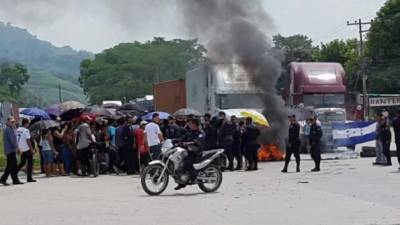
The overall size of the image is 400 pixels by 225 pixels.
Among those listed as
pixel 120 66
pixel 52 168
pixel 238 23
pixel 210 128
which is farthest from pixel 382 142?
pixel 120 66

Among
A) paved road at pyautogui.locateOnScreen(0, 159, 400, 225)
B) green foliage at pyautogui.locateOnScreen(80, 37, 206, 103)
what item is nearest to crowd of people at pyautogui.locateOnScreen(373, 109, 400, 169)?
paved road at pyautogui.locateOnScreen(0, 159, 400, 225)

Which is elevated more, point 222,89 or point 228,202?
point 222,89

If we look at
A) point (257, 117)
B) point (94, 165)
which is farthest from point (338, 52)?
point (94, 165)

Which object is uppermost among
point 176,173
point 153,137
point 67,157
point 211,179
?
point 153,137

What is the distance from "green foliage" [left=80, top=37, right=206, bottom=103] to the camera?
3831 inches

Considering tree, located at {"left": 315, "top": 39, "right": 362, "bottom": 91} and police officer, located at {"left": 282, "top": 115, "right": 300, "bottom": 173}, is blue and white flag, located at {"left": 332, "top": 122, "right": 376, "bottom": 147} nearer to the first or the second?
police officer, located at {"left": 282, "top": 115, "right": 300, "bottom": 173}

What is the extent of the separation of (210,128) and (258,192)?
7330mm

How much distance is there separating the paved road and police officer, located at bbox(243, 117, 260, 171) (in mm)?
2110

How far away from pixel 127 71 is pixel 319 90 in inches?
3005

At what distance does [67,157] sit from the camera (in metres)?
22.7

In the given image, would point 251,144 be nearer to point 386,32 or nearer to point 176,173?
point 176,173

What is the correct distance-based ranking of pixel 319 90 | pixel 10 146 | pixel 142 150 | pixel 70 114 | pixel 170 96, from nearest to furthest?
pixel 10 146 < pixel 142 150 < pixel 70 114 < pixel 319 90 < pixel 170 96

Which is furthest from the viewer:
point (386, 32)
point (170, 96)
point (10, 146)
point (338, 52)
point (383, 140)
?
point (338, 52)

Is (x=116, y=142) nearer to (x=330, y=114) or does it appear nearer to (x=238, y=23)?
(x=238, y=23)
